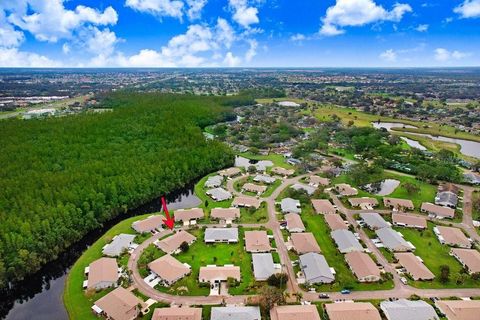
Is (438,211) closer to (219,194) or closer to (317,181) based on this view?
(317,181)

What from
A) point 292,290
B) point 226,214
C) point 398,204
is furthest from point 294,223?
point 398,204

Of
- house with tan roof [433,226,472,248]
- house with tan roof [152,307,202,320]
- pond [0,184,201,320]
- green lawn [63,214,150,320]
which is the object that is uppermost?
house with tan roof [152,307,202,320]

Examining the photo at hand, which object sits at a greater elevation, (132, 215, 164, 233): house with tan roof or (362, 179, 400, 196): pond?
(132, 215, 164, 233): house with tan roof

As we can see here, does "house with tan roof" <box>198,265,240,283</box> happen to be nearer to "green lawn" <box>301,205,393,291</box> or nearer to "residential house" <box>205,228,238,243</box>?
"residential house" <box>205,228,238,243</box>

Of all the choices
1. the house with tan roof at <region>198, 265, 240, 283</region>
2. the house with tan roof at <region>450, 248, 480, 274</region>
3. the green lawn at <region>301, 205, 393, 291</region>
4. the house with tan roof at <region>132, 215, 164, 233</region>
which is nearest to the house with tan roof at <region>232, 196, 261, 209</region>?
the green lawn at <region>301, 205, 393, 291</region>

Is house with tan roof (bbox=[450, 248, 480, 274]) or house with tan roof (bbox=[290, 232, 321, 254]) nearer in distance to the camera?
house with tan roof (bbox=[450, 248, 480, 274])

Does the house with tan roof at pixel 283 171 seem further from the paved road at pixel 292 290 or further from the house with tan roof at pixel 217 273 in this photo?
the house with tan roof at pixel 217 273
